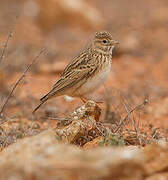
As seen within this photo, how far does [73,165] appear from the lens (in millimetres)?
3016

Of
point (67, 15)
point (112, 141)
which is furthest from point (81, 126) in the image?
point (67, 15)

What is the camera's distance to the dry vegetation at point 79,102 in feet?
A: 10.3

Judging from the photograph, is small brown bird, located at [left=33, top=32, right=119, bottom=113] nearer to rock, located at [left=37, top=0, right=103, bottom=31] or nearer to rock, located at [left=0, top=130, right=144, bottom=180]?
rock, located at [left=0, top=130, right=144, bottom=180]

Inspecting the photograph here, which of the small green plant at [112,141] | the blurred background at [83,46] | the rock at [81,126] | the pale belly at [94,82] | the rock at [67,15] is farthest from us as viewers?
the rock at [67,15]

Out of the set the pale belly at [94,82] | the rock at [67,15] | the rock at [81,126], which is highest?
the rock at [67,15]

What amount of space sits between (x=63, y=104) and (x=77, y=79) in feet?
7.48

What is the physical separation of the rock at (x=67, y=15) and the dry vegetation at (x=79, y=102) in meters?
0.03

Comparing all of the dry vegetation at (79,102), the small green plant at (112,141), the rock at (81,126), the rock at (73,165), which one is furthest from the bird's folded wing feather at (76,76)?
the rock at (73,165)

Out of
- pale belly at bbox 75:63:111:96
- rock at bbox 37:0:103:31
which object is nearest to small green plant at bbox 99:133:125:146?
pale belly at bbox 75:63:111:96

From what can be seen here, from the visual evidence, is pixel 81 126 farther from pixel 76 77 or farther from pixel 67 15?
pixel 67 15

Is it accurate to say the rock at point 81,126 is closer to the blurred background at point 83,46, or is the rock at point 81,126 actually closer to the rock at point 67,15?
the blurred background at point 83,46

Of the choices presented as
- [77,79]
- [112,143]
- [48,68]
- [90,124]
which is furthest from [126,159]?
[48,68]

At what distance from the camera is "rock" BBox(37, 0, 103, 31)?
1437cm

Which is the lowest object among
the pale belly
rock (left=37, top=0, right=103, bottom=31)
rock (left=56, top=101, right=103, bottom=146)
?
rock (left=56, top=101, right=103, bottom=146)
